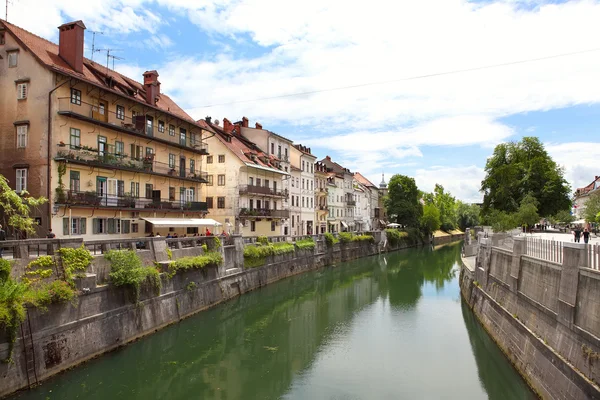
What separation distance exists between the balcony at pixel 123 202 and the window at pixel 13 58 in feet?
26.5

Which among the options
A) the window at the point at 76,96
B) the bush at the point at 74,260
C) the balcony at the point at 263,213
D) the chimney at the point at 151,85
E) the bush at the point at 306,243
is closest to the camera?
the bush at the point at 74,260

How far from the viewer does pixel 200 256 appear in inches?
992

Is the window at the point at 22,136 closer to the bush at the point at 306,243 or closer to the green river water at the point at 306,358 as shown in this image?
the green river water at the point at 306,358

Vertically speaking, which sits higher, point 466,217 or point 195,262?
point 466,217

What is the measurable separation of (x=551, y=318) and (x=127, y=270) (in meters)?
14.8

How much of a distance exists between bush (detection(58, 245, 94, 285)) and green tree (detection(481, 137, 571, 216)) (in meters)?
51.6

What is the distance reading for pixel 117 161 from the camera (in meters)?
30.5

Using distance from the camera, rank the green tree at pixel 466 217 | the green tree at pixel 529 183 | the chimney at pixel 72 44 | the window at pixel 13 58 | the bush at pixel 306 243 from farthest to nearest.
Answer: the green tree at pixel 466 217
the green tree at pixel 529 183
the bush at pixel 306 243
the chimney at pixel 72 44
the window at pixel 13 58

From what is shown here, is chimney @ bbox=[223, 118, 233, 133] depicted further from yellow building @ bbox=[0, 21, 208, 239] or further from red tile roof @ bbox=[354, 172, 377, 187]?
red tile roof @ bbox=[354, 172, 377, 187]

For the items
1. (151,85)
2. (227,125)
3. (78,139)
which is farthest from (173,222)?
(227,125)

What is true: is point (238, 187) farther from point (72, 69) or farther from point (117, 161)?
point (72, 69)

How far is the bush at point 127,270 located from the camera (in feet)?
58.4

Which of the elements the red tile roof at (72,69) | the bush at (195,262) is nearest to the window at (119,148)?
the red tile roof at (72,69)

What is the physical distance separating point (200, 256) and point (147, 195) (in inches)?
435
